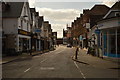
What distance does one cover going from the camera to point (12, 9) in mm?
34812

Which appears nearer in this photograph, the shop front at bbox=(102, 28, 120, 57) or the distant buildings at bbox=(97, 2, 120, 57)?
the distant buildings at bbox=(97, 2, 120, 57)

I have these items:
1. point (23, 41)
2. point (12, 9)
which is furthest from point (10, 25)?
point (23, 41)

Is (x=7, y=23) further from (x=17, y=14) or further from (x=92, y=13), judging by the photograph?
(x=92, y=13)

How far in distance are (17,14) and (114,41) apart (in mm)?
18309

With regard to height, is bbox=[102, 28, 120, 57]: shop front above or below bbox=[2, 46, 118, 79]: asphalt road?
above

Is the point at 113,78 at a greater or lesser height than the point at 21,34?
lesser

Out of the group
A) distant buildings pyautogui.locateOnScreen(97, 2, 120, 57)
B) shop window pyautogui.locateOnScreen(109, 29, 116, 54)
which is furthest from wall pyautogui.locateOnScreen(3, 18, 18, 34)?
shop window pyautogui.locateOnScreen(109, 29, 116, 54)

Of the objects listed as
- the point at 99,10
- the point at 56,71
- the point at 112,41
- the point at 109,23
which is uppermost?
the point at 99,10

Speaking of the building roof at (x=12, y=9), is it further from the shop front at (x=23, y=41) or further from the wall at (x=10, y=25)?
the shop front at (x=23, y=41)

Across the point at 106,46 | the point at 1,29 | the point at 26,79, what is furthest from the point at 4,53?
the point at 26,79

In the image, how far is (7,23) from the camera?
33.7 m

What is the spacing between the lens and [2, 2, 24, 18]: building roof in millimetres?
33562

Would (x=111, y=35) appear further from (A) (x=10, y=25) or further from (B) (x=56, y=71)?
(A) (x=10, y=25)

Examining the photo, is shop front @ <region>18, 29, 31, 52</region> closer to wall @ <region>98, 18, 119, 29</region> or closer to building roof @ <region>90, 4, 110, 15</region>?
wall @ <region>98, 18, 119, 29</region>
